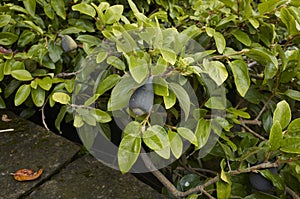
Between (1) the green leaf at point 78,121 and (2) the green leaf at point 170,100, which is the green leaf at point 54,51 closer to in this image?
(1) the green leaf at point 78,121

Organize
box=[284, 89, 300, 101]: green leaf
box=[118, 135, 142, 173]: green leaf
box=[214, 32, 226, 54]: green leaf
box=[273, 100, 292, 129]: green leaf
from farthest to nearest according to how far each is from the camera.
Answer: box=[284, 89, 300, 101]: green leaf < box=[214, 32, 226, 54]: green leaf < box=[273, 100, 292, 129]: green leaf < box=[118, 135, 142, 173]: green leaf

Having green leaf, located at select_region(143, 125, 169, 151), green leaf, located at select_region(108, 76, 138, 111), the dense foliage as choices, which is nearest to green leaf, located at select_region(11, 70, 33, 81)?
the dense foliage

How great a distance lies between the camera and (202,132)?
3.57ft

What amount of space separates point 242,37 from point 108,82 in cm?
47

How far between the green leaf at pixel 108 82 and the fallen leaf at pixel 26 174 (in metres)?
0.29

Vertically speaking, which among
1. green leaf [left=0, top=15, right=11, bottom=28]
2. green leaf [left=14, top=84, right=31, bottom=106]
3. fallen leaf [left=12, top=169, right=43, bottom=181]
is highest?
green leaf [left=0, top=15, right=11, bottom=28]

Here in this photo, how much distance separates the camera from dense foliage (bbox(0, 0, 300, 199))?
1000mm

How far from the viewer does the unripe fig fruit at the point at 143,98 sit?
973 mm

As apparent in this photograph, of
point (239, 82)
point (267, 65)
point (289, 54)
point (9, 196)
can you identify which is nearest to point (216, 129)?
point (239, 82)

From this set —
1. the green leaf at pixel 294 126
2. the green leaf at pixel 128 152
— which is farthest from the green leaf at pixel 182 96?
the green leaf at pixel 294 126

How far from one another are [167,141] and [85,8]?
0.48 m

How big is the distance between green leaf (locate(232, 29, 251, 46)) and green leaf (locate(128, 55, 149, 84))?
423 millimetres

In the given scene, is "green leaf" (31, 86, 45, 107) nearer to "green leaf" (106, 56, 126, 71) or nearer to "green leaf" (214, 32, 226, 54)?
"green leaf" (106, 56, 126, 71)

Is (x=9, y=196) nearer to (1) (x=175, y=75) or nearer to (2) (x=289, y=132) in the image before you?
(1) (x=175, y=75)
